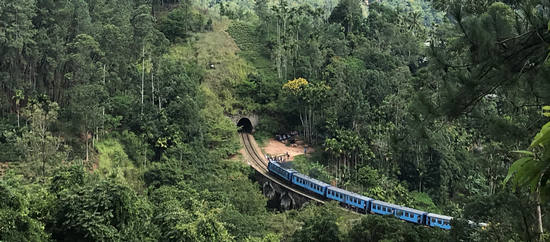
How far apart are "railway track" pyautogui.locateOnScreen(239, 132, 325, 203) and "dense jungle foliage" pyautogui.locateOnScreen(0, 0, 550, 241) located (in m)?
1.26

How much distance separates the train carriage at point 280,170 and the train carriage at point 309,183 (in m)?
0.32

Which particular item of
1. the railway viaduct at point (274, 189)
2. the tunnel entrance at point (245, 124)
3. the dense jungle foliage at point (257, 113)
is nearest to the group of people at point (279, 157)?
the railway viaduct at point (274, 189)

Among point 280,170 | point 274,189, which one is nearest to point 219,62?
point 280,170

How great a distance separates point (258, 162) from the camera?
1491 inches

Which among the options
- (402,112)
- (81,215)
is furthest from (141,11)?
(81,215)

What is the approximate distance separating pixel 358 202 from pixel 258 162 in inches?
378

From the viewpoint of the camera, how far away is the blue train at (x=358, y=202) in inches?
1096

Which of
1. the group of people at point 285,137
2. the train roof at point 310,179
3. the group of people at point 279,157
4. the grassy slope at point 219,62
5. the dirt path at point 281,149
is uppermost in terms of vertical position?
the grassy slope at point 219,62

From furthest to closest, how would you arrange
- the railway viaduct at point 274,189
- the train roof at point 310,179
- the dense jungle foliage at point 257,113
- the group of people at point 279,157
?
the group of people at point 279,157
the railway viaduct at point 274,189
the train roof at point 310,179
the dense jungle foliage at point 257,113

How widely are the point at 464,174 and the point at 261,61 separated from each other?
19.2m

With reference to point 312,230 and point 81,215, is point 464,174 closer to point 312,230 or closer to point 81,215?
point 312,230

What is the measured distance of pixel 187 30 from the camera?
151 feet

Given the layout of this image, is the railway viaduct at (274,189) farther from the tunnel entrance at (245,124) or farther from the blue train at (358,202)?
the tunnel entrance at (245,124)

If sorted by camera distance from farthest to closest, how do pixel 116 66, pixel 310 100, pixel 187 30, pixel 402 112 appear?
pixel 187 30 < pixel 310 100 < pixel 402 112 < pixel 116 66
